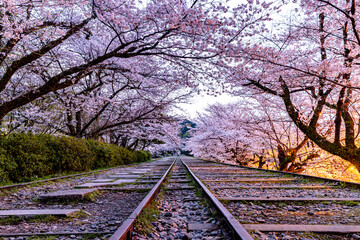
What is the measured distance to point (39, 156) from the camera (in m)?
8.30

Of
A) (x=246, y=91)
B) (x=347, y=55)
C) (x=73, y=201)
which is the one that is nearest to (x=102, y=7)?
(x=73, y=201)

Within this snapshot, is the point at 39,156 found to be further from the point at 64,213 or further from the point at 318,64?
the point at 318,64

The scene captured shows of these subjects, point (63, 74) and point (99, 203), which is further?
point (63, 74)

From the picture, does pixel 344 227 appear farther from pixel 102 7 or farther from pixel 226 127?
pixel 226 127

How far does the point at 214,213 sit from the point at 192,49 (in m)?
4.89

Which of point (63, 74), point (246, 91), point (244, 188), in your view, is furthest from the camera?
point (246, 91)

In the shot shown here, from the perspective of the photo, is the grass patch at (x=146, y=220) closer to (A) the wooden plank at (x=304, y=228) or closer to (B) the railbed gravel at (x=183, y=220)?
(B) the railbed gravel at (x=183, y=220)

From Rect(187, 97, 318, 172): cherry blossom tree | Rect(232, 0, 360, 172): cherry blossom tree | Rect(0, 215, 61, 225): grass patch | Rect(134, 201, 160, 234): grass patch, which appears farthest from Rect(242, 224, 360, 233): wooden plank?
Rect(187, 97, 318, 172): cherry blossom tree

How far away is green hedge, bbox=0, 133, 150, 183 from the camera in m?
7.11

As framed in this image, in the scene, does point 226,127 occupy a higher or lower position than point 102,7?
lower

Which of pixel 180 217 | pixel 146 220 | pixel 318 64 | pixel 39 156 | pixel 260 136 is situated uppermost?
pixel 318 64

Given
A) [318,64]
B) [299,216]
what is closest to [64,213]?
[299,216]

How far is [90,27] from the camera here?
365 inches

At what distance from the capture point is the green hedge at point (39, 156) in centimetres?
711
